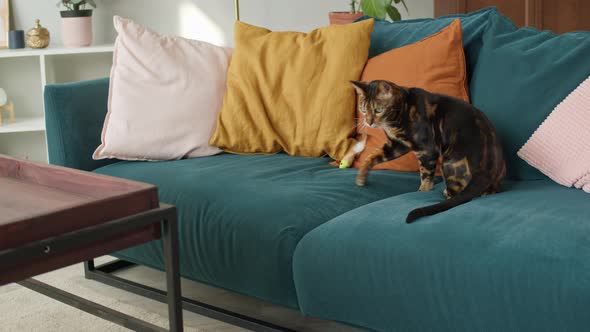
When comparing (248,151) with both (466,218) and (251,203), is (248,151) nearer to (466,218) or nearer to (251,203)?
(251,203)

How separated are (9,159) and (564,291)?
1379 millimetres

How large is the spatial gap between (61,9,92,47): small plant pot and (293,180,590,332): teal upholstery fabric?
9.17ft

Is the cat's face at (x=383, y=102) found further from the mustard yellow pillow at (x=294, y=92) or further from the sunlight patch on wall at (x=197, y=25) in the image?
the sunlight patch on wall at (x=197, y=25)

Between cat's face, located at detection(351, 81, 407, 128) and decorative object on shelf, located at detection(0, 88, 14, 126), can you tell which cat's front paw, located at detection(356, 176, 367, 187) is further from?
decorative object on shelf, located at detection(0, 88, 14, 126)

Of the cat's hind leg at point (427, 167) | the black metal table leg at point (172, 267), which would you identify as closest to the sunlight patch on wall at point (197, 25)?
the cat's hind leg at point (427, 167)

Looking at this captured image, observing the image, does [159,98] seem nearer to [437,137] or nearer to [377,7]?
[437,137]

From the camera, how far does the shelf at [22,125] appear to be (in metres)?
4.11

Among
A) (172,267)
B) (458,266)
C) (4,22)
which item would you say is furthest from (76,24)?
(458,266)

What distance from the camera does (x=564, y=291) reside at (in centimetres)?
152

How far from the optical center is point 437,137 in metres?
2.18

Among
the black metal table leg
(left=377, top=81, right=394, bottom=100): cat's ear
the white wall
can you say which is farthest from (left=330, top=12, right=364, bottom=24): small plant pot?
the black metal table leg

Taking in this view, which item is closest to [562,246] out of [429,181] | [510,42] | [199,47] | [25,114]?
[429,181]

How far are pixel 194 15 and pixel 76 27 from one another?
0.71m

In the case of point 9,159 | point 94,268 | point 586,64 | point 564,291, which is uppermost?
point 586,64
